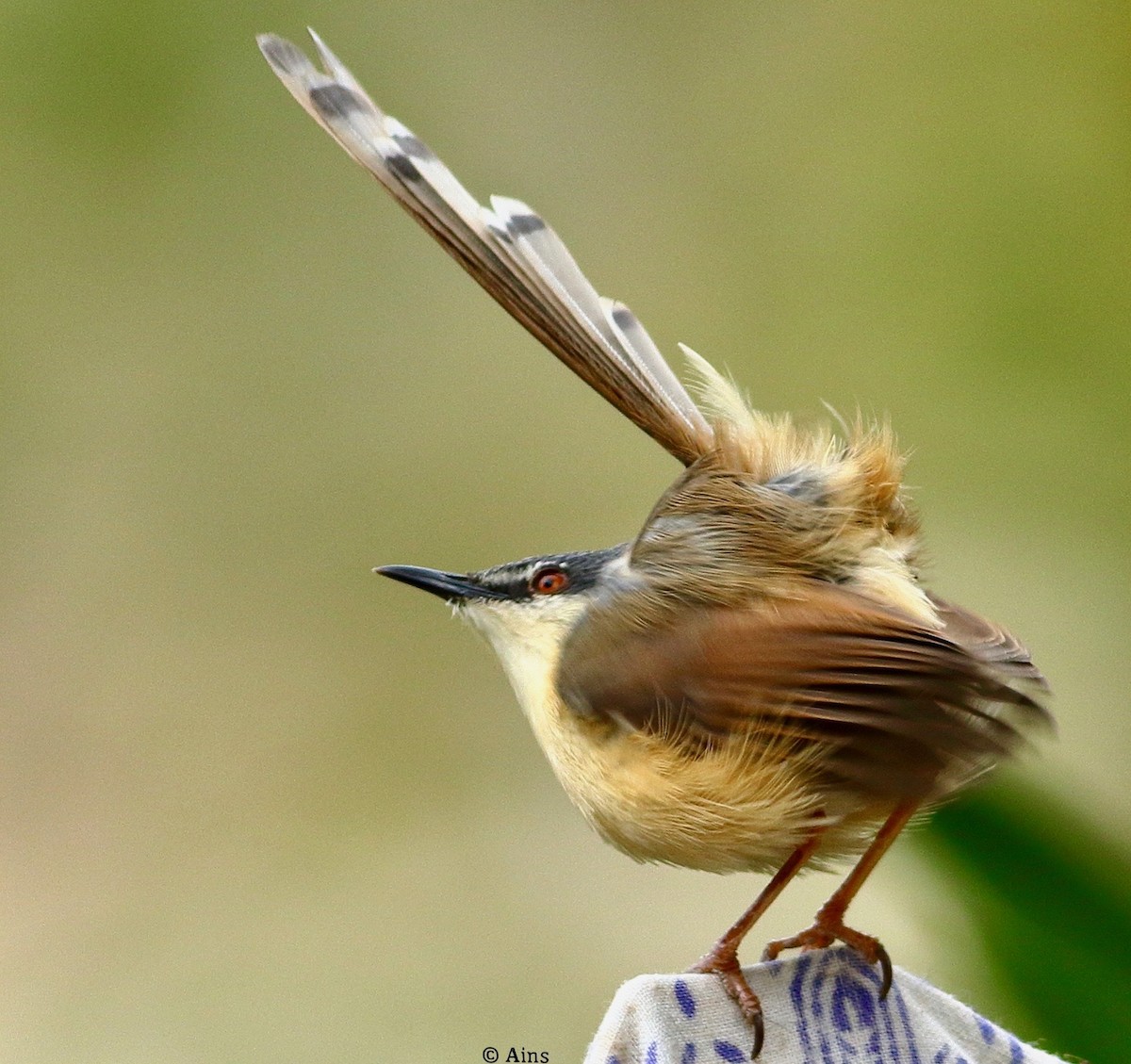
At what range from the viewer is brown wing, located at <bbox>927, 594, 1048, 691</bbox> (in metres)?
0.99

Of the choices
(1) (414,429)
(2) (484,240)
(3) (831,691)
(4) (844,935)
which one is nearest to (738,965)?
(4) (844,935)

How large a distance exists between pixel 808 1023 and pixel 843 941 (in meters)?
0.09

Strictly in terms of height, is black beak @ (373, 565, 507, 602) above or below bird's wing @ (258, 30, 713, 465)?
below

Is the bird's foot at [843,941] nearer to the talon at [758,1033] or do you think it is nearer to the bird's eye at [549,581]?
the talon at [758,1033]

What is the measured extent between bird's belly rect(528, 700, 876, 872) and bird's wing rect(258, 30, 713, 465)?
300 millimetres

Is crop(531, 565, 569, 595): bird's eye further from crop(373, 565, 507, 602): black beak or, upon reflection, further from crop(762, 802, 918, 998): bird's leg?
crop(762, 802, 918, 998): bird's leg

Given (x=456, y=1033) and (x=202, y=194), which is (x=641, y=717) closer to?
(x=456, y=1033)

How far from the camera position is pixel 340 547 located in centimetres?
267

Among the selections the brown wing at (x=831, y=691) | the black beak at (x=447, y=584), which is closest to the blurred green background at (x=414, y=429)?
the black beak at (x=447, y=584)

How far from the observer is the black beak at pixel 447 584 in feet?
3.80

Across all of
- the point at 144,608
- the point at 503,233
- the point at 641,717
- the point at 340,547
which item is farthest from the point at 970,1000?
the point at 144,608

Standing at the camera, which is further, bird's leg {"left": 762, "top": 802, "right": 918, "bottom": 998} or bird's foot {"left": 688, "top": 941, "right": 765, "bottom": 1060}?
bird's leg {"left": 762, "top": 802, "right": 918, "bottom": 998}

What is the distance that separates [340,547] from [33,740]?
0.70 meters

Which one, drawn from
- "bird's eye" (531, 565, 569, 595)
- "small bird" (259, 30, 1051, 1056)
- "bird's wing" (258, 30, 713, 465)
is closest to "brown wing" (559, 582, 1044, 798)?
"small bird" (259, 30, 1051, 1056)
